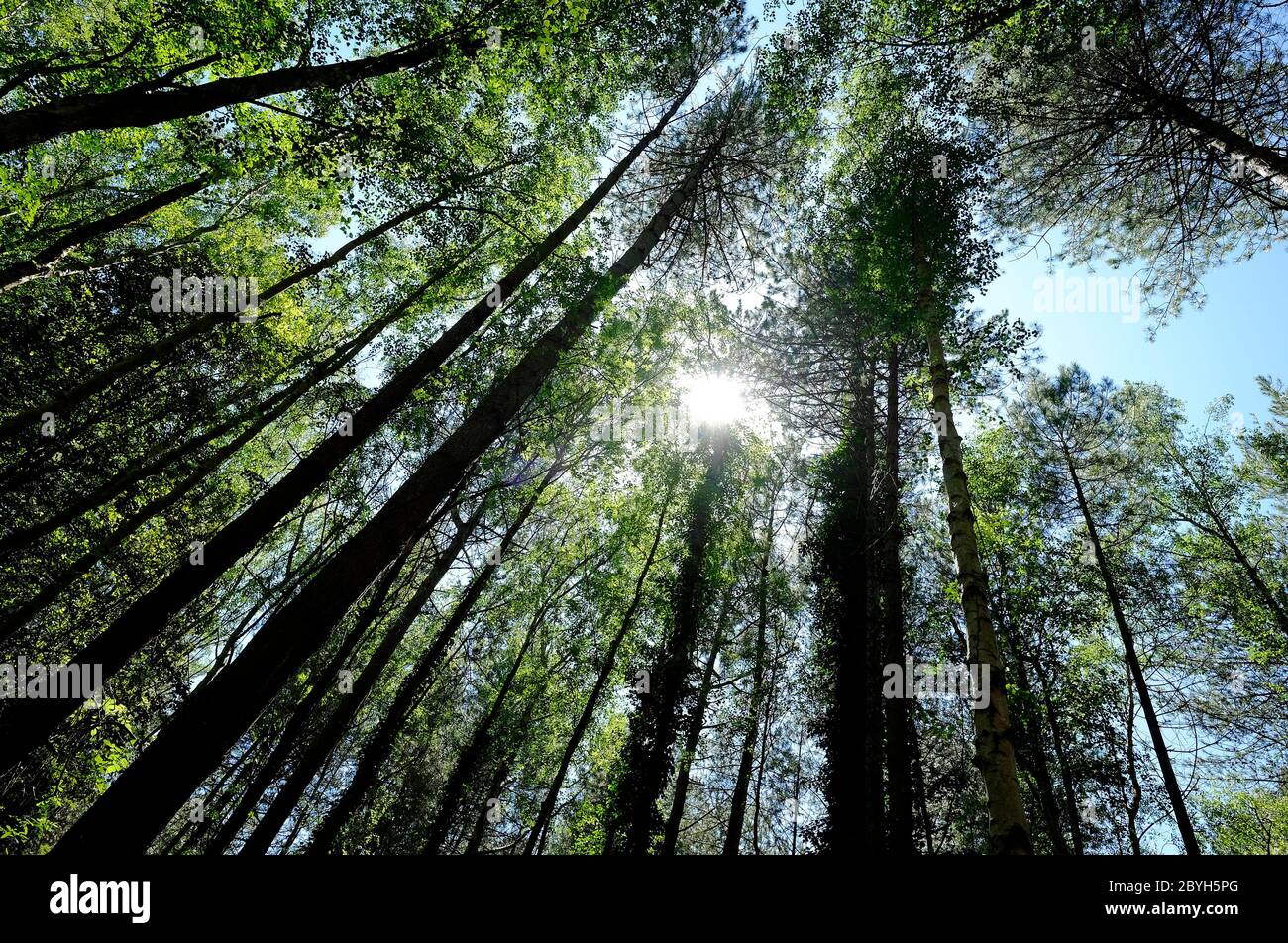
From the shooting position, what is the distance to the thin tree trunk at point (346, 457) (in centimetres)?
400

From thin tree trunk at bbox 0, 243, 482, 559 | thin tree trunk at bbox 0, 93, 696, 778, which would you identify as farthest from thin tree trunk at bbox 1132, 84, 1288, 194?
thin tree trunk at bbox 0, 243, 482, 559

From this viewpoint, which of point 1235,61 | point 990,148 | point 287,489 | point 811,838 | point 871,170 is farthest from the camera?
point 811,838

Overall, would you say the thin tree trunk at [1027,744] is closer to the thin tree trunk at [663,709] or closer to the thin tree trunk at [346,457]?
the thin tree trunk at [663,709]

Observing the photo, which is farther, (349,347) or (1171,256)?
(349,347)

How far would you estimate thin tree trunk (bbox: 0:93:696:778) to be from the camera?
3996 millimetres

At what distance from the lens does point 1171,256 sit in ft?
30.4

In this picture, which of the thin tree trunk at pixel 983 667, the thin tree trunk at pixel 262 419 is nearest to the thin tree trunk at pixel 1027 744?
the thin tree trunk at pixel 983 667

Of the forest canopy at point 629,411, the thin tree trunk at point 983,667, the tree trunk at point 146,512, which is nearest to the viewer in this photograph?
the thin tree trunk at point 983,667

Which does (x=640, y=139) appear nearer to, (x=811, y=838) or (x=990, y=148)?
(x=990, y=148)

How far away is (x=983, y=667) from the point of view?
14.0 feet

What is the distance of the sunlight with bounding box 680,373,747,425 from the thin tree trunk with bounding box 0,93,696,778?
4.94m

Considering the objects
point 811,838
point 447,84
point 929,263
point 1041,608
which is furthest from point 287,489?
point 1041,608

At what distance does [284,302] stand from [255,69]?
673 cm

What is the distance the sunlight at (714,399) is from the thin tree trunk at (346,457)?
494cm
